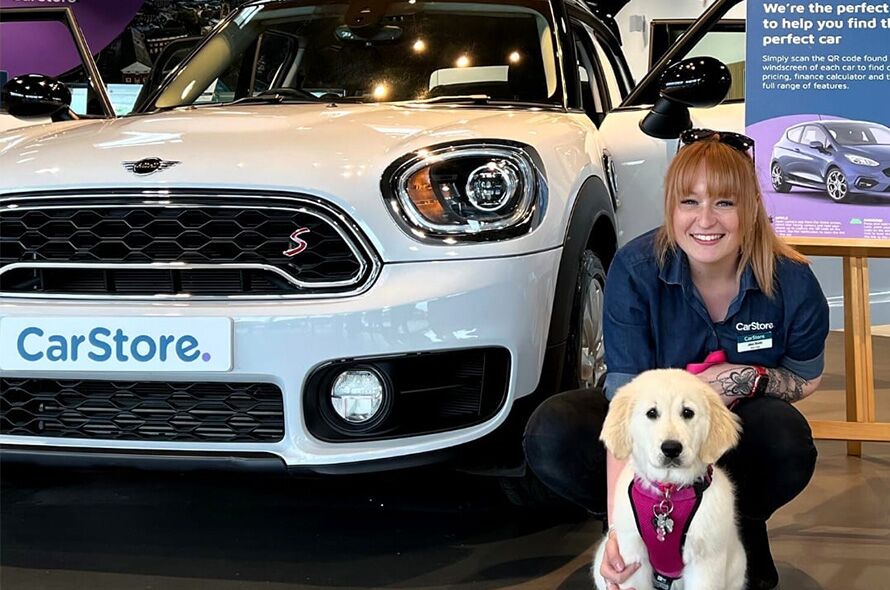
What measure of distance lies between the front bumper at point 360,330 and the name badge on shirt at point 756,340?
41cm

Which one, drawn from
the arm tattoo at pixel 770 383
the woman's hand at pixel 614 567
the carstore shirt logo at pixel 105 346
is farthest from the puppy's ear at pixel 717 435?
the carstore shirt logo at pixel 105 346

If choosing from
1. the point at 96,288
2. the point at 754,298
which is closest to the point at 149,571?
the point at 96,288

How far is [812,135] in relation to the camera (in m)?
2.67

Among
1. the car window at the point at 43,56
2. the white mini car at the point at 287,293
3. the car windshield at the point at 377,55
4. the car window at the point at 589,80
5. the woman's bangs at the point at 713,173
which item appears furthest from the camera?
the car window at the point at 43,56

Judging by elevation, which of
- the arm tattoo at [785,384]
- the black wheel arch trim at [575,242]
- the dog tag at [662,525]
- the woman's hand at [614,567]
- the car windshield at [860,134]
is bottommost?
the woman's hand at [614,567]

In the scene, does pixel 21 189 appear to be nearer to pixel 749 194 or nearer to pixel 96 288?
pixel 96 288

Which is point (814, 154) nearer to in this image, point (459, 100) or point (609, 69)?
point (459, 100)

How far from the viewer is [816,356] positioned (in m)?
1.90

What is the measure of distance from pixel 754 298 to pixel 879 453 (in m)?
1.55

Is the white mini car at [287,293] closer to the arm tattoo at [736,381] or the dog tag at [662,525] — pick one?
the arm tattoo at [736,381]

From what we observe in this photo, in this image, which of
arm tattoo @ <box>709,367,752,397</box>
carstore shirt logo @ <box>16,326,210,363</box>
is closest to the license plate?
carstore shirt logo @ <box>16,326,210,363</box>

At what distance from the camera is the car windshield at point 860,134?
262 cm

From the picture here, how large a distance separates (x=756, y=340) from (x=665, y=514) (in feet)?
1.58

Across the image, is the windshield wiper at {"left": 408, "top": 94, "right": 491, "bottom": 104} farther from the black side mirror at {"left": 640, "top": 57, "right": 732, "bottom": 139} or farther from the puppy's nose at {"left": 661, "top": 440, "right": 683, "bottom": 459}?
the puppy's nose at {"left": 661, "top": 440, "right": 683, "bottom": 459}
